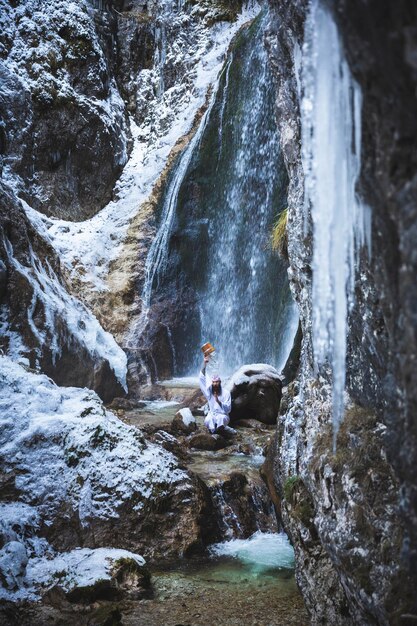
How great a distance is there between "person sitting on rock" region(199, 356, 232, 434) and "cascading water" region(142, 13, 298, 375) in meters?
5.04

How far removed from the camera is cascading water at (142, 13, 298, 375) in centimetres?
1464

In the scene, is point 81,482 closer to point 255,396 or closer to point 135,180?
point 255,396

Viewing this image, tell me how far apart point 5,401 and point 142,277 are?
10465 millimetres

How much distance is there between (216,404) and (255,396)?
4.28 ft

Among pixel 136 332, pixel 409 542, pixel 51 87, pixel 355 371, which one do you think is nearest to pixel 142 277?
pixel 136 332

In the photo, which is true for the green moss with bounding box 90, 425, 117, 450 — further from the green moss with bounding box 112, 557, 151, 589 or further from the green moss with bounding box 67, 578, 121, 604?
the green moss with bounding box 67, 578, 121, 604

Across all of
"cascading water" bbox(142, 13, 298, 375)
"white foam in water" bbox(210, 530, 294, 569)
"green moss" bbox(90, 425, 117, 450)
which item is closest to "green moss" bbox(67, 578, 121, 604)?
"white foam in water" bbox(210, 530, 294, 569)

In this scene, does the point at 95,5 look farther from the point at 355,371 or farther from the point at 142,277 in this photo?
the point at 355,371

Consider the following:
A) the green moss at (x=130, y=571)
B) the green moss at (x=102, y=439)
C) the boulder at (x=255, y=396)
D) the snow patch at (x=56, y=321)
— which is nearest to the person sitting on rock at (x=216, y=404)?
the boulder at (x=255, y=396)

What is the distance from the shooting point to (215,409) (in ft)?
28.3

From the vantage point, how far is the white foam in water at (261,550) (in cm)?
529

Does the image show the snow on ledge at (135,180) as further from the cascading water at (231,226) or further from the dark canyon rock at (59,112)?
the cascading water at (231,226)

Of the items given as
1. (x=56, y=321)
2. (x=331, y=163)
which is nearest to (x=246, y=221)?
(x=56, y=321)

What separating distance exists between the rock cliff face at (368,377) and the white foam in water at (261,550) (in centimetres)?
87
